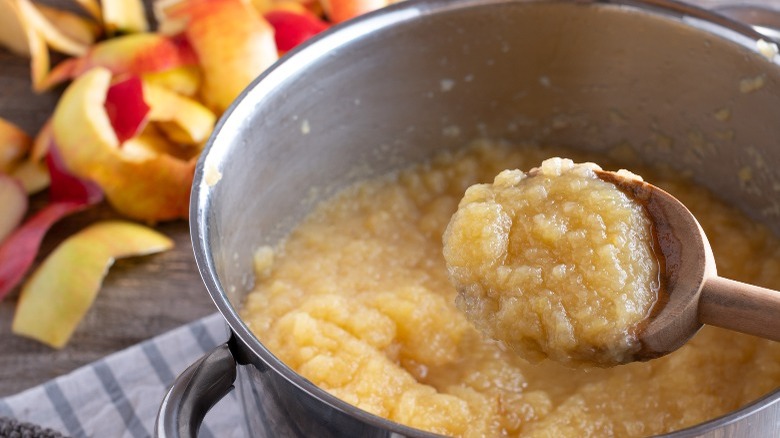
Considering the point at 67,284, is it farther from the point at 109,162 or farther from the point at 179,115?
the point at 179,115

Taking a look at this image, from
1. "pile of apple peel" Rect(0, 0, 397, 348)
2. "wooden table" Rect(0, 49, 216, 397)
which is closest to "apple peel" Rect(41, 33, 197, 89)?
"pile of apple peel" Rect(0, 0, 397, 348)

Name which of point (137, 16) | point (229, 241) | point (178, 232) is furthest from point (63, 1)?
point (229, 241)

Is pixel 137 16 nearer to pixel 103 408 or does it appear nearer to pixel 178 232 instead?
pixel 178 232

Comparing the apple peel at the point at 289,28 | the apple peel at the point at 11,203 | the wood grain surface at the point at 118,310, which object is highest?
the apple peel at the point at 289,28

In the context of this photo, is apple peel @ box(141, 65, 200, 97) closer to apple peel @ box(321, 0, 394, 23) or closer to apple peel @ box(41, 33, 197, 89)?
apple peel @ box(41, 33, 197, 89)

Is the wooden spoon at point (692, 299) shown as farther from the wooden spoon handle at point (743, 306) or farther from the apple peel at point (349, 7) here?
the apple peel at point (349, 7)

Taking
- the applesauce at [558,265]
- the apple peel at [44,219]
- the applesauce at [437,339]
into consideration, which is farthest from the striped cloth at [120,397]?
the applesauce at [558,265]

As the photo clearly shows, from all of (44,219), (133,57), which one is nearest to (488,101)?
(133,57)
